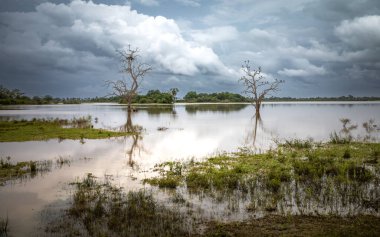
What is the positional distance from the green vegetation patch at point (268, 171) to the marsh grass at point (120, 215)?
187 cm

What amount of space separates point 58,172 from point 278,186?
867cm

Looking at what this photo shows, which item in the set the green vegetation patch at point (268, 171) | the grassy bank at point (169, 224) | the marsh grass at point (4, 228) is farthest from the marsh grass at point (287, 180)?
the marsh grass at point (4, 228)

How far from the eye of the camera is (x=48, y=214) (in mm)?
7934

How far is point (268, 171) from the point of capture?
468 inches

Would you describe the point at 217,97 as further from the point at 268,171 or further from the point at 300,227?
the point at 300,227

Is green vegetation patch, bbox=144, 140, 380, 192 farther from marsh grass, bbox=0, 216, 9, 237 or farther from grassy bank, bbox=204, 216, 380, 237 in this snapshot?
marsh grass, bbox=0, 216, 9, 237

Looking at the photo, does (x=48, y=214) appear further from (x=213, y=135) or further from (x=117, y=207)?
(x=213, y=135)

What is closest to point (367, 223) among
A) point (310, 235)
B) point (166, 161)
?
point (310, 235)

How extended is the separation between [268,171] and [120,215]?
6376 millimetres

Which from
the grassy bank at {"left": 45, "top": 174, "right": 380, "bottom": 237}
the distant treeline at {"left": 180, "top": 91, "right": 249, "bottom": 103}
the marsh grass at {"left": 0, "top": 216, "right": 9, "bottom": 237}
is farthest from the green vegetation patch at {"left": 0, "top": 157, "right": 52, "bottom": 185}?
the distant treeline at {"left": 180, "top": 91, "right": 249, "bottom": 103}

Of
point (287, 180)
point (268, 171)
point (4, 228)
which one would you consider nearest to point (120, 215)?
point (4, 228)

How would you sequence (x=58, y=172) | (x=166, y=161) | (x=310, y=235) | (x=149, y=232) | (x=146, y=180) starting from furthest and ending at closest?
1. (x=166, y=161)
2. (x=58, y=172)
3. (x=146, y=180)
4. (x=149, y=232)
5. (x=310, y=235)

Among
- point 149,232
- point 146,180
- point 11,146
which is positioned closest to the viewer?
point 149,232

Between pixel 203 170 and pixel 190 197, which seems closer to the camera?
Answer: pixel 190 197
